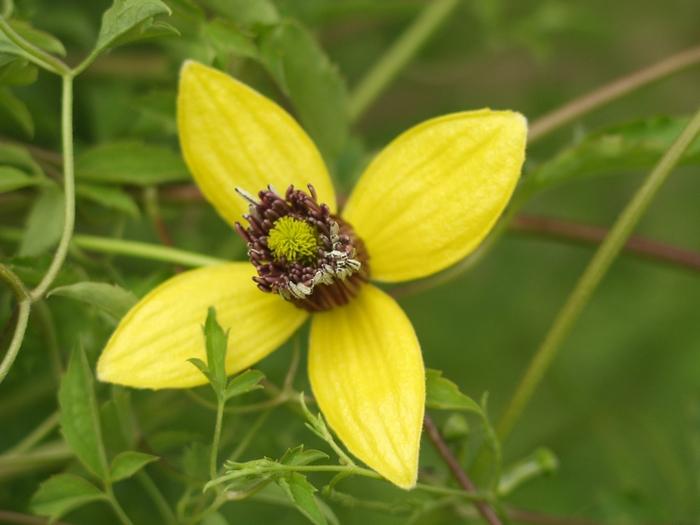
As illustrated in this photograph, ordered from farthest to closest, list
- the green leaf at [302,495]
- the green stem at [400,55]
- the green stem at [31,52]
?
the green stem at [400,55] < the green stem at [31,52] < the green leaf at [302,495]

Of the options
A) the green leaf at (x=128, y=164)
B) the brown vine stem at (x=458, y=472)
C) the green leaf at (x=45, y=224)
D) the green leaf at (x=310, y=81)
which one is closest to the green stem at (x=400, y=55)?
the green leaf at (x=310, y=81)

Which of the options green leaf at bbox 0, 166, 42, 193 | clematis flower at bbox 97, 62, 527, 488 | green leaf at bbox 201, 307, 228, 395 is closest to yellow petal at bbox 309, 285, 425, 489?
clematis flower at bbox 97, 62, 527, 488

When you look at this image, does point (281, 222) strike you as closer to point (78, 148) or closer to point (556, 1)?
point (78, 148)

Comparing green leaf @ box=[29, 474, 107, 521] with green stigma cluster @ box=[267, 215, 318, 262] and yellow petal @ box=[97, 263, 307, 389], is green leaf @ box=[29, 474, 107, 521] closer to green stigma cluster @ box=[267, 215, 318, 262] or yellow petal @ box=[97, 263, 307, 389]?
yellow petal @ box=[97, 263, 307, 389]

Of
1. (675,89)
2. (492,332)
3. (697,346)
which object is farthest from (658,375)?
(675,89)

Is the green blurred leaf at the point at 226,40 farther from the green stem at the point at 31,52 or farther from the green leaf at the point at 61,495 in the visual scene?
the green leaf at the point at 61,495

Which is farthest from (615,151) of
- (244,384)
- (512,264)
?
(512,264)

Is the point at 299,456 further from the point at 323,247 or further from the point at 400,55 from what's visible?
the point at 400,55
